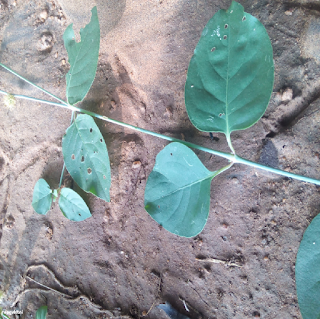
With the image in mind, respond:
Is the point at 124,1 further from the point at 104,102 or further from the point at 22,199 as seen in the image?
the point at 22,199

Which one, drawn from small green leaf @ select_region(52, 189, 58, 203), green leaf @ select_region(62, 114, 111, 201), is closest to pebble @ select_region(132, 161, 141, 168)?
green leaf @ select_region(62, 114, 111, 201)

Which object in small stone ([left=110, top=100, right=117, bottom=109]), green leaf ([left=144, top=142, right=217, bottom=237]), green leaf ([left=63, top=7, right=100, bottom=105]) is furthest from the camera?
small stone ([left=110, top=100, right=117, bottom=109])

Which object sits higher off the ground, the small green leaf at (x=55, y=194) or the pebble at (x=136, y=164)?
the pebble at (x=136, y=164)

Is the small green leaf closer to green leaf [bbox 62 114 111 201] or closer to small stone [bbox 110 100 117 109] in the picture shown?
green leaf [bbox 62 114 111 201]

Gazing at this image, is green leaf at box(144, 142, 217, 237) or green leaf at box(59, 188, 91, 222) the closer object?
green leaf at box(144, 142, 217, 237)

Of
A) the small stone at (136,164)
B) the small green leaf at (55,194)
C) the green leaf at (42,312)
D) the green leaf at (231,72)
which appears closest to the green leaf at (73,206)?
the small green leaf at (55,194)

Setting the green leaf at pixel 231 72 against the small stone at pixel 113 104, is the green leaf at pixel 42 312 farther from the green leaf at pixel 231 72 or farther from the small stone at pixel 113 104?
the green leaf at pixel 231 72

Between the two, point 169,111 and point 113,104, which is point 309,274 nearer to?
Result: point 169,111

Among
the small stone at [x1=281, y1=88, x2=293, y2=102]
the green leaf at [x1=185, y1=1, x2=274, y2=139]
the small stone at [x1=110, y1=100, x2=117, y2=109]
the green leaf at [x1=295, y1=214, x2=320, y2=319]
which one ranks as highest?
the green leaf at [x1=185, y1=1, x2=274, y2=139]
